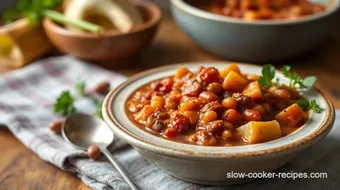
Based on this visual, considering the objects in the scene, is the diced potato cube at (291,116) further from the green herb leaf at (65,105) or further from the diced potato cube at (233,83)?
the green herb leaf at (65,105)

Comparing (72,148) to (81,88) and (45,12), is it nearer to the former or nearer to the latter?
(81,88)

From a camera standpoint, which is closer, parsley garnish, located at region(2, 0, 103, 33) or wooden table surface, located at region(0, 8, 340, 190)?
wooden table surface, located at region(0, 8, 340, 190)

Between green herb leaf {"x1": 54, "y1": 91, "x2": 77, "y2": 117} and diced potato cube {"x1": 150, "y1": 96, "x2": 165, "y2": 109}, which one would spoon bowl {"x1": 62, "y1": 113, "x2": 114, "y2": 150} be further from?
diced potato cube {"x1": 150, "y1": 96, "x2": 165, "y2": 109}

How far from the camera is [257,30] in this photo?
2.25 m

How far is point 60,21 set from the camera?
2.58 metres

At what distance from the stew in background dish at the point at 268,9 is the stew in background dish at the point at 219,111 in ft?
2.82

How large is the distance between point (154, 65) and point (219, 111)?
105 cm

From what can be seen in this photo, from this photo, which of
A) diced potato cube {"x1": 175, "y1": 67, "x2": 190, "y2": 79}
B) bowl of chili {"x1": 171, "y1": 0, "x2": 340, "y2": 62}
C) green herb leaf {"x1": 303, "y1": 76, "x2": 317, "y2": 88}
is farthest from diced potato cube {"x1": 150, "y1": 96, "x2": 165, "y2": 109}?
bowl of chili {"x1": 171, "y1": 0, "x2": 340, "y2": 62}

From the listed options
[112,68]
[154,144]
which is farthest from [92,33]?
[154,144]

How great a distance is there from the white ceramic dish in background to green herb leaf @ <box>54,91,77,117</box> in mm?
463

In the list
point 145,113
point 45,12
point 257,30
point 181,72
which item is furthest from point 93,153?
point 45,12

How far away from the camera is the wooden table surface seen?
1654 mm

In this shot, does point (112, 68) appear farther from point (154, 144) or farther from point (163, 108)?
point (154, 144)

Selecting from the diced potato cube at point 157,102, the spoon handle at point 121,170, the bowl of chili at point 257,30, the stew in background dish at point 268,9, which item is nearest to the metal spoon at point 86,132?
the spoon handle at point 121,170
